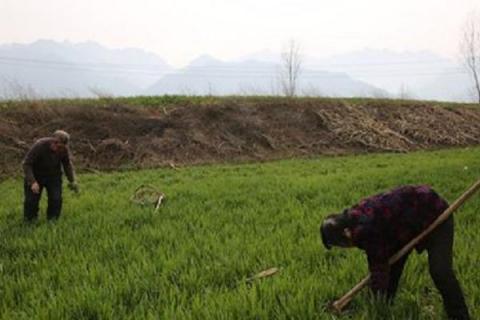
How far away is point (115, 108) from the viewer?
818 inches

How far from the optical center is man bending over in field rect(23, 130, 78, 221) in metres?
7.61

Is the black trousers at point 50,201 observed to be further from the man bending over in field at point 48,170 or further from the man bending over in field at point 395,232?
the man bending over in field at point 395,232

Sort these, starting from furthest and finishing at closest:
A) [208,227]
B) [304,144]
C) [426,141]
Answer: [426,141], [304,144], [208,227]

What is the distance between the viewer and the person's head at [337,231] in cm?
348

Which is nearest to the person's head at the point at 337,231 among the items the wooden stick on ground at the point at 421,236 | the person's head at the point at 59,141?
the wooden stick on ground at the point at 421,236

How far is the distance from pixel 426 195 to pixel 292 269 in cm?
161

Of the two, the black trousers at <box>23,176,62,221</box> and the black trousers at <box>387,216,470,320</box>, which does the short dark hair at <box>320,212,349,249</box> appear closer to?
the black trousers at <box>387,216,470,320</box>

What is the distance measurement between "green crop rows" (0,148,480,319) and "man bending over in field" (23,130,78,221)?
0.33 meters

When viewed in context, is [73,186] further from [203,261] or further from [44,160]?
[203,261]

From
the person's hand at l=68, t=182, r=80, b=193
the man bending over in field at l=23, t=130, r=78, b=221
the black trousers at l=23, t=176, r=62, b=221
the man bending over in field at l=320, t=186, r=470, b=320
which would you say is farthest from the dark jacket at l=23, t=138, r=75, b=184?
the man bending over in field at l=320, t=186, r=470, b=320

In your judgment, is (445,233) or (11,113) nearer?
(445,233)

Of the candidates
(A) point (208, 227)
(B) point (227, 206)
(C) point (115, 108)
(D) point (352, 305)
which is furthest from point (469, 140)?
(D) point (352, 305)

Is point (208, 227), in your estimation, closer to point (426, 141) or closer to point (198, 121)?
point (198, 121)

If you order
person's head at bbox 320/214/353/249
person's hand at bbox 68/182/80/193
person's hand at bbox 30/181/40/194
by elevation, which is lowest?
person's hand at bbox 68/182/80/193
